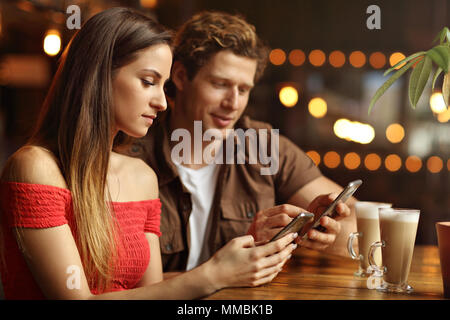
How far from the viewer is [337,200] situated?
4.08ft

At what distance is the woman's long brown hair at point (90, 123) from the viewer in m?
1.25

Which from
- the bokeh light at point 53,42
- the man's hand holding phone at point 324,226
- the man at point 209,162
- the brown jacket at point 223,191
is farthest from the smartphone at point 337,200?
the bokeh light at point 53,42

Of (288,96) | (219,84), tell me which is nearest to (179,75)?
(219,84)

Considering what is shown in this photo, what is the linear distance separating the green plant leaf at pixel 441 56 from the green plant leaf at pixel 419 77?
0.02 metres

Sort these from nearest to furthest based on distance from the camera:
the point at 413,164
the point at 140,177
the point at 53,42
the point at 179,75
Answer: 1. the point at 140,177
2. the point at 179,75
3. the point at 53,42
4. the point at 413,164

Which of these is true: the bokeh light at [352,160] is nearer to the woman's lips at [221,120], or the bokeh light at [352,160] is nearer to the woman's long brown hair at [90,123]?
the woman's lips at [221,120]

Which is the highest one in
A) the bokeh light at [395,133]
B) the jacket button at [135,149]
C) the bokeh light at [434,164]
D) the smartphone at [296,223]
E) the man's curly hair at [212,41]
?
the man's curly hair at [212,41]

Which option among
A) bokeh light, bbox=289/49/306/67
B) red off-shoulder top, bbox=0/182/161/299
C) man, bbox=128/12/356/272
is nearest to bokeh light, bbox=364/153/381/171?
bokeh light, bbox=289/49/306/67

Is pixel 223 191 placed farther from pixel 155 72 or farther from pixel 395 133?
pixel 395 133

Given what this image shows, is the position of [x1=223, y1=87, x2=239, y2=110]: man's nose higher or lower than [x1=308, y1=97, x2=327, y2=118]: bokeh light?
lower

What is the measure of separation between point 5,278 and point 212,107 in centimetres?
99

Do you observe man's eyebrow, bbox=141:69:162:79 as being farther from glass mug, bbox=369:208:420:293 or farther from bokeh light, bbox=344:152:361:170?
bokeh light, bbox=344:152:361:170

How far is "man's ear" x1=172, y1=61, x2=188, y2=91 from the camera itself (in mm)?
2041

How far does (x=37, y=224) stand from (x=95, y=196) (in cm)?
18
